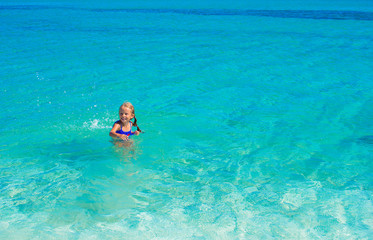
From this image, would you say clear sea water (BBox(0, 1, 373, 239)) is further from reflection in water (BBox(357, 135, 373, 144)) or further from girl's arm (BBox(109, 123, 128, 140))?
girl's arm (BBox(109, 123, 128, 140))

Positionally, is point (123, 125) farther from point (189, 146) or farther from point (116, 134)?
point (189, 146)

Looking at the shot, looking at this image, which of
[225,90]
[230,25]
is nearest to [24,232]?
[225,90]

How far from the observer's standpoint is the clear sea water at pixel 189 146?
478cm

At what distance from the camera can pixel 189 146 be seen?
6.93 meters

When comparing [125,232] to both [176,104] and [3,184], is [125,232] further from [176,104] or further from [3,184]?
[176,104]

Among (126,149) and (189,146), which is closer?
(126,149)

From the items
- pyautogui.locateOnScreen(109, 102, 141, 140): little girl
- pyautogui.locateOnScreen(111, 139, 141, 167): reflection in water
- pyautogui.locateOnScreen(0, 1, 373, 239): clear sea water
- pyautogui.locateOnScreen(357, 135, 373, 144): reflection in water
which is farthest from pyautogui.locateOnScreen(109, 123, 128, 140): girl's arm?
pyautogui.locateOnScreen(357, 135, 373, 144): reflection in water

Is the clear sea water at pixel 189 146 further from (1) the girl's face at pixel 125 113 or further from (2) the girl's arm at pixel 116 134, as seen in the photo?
(1) the girl's face at pixel 125 113

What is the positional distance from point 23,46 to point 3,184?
40.5 ft

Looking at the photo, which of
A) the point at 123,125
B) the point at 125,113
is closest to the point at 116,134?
the point at 123,125

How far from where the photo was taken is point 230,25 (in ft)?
78.4

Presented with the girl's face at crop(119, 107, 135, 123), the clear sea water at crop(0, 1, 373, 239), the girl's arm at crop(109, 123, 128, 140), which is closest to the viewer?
the clear sea water at crop(0, 1, 373, 239)

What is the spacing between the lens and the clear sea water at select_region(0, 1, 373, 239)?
478 cm

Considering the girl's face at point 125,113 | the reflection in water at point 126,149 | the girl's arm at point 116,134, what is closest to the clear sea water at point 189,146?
the reflection in water at point 126,149
